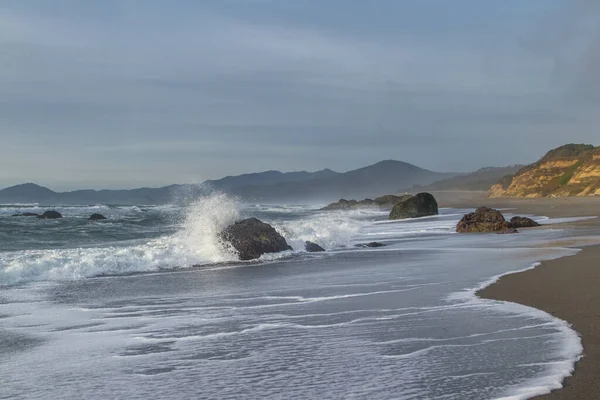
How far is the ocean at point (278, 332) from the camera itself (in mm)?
5113

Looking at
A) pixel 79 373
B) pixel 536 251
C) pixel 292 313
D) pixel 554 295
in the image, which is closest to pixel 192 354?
pixel 79 373

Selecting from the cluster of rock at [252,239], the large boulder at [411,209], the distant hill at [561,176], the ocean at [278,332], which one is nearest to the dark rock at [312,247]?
the cluster of rock at [252,239]

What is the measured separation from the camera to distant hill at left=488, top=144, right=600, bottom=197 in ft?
269

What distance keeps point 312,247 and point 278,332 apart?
41.2ft

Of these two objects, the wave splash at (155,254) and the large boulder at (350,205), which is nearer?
the wave splash at (155,254)

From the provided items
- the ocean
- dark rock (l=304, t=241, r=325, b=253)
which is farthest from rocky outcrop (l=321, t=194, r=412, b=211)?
the ocean

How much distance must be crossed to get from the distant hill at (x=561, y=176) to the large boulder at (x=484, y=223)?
54931 mm

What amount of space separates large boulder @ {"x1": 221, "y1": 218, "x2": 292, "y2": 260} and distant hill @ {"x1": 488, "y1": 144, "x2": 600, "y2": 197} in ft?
214

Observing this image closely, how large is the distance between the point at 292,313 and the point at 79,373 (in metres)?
3.40

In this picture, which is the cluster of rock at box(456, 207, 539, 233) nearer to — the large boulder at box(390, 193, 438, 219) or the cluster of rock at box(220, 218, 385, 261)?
the cluster of rock at box(220, 218, 385, 261)

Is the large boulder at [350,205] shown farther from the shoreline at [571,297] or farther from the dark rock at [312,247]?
the shoreline at [571,297]

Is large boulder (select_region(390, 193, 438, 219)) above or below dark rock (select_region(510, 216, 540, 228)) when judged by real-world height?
above

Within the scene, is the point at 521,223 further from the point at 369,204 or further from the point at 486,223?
the point at 369,204

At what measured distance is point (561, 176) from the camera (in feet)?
313
